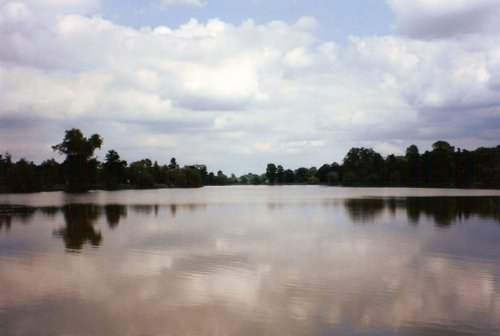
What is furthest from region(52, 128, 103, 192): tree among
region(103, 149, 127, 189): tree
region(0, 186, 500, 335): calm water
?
region(0, 186, 500, 335): calm water

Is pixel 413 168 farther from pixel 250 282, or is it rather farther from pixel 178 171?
pixel 250 282

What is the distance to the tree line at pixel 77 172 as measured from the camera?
11475 cm

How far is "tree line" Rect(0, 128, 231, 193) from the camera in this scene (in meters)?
115

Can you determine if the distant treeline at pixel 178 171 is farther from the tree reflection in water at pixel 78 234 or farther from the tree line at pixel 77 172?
the tree reflection in water at pixel 78 234

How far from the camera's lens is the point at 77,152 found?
120625mm

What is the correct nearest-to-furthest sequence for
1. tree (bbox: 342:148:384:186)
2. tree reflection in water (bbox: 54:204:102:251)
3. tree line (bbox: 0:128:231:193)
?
tree reflection in water (bbox: 54:204:102:251)
tree line (bbox: 0:128:231:193)
tree (bbox: 342:148:384:186)

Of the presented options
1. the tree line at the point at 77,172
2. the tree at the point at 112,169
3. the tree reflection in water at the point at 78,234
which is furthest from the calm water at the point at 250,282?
the tree at the point at 112,169

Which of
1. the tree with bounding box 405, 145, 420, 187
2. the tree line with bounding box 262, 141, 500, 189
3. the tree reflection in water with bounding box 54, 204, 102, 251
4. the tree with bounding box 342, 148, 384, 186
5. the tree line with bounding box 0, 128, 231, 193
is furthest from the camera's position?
the tree with bounding box 342, 148, 384, 186

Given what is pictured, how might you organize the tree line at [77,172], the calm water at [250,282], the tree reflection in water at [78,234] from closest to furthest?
1. the calm water at [250,282]
2. the tree reflection in water at [78,234]
3. the tree line at [77,172]

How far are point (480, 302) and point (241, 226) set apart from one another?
69.0 ft

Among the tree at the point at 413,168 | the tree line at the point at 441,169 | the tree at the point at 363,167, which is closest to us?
the tree line at the point at 441,169

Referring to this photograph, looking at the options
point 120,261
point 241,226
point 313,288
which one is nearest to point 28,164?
point 241,226

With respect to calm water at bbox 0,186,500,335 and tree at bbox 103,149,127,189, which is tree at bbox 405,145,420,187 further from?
calm water at bbox 0,186,500,335

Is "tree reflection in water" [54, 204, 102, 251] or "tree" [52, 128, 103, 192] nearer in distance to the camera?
"tree reflection in water" [54, 204, 102, 251]
